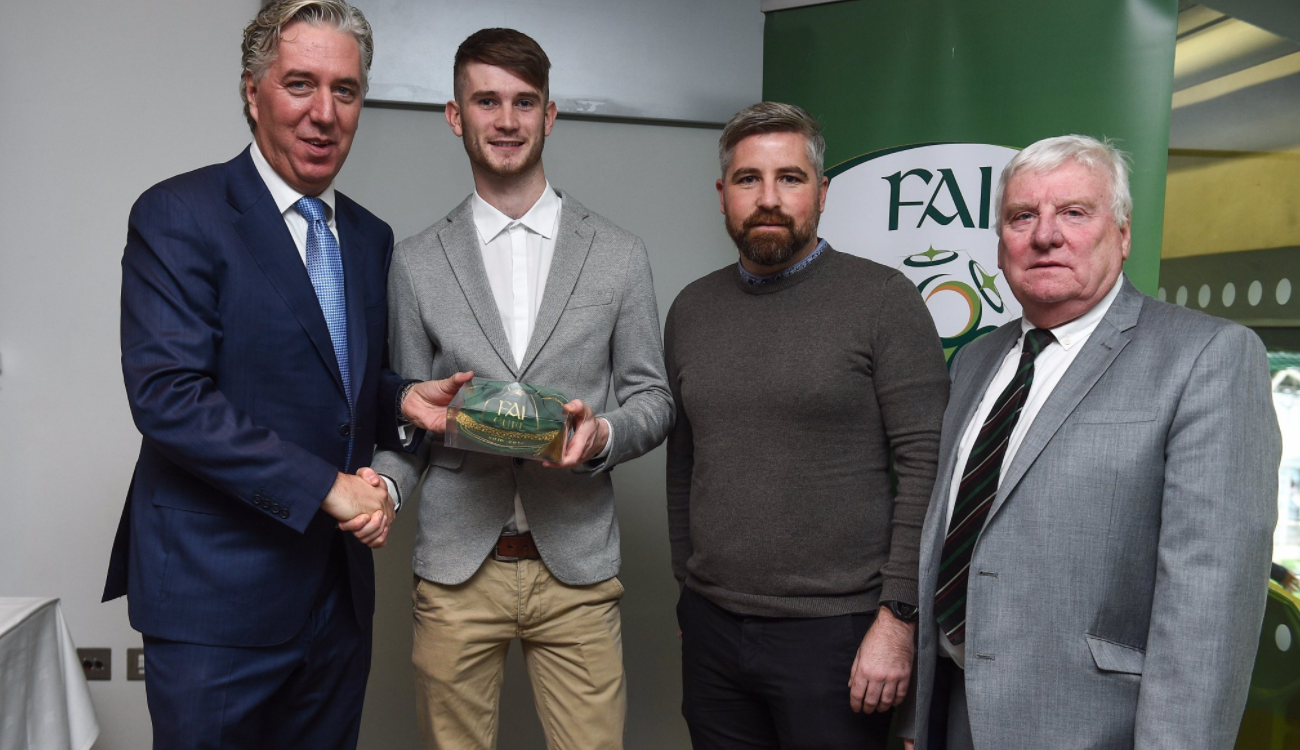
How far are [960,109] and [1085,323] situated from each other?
120 centimetres

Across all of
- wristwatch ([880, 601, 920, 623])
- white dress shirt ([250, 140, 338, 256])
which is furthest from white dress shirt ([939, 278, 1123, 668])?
white dress shirt ([250, 140, 338, 256])

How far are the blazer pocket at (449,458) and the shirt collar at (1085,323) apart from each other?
1.26 m

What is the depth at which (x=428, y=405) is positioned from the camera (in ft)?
6.26

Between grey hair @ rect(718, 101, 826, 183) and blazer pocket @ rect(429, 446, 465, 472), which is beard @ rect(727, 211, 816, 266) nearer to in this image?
grey hair @ rect(718, 101, 826, 183)

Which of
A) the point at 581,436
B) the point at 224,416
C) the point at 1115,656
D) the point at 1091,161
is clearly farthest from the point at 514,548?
the point at 1091,161

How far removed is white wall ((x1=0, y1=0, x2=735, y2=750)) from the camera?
3.06 meters

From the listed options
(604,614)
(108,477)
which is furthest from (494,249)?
(108,477)

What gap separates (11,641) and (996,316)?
8.48 feet

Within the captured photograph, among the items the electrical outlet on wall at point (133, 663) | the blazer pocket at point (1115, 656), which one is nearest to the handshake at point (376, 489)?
the blazer pocket at point (1115, 656)

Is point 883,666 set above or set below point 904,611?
below

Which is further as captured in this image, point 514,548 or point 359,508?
point 514,548

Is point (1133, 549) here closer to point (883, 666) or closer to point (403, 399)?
point (883, 666)

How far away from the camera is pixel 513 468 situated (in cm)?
200

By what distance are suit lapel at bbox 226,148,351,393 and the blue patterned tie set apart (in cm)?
5
